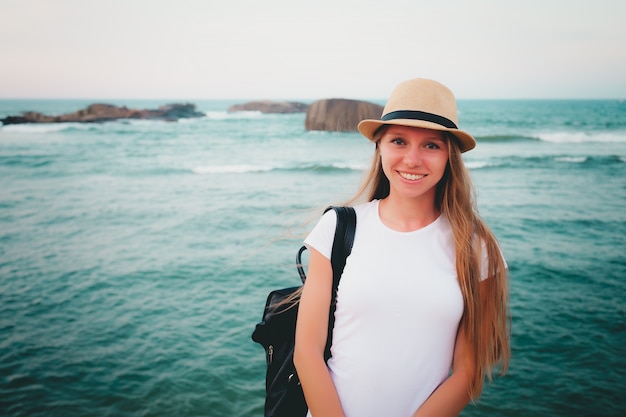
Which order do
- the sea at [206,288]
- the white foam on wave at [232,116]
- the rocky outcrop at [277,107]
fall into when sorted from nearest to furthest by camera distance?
the sea at [206,288]
the white foam on wave at [232,116]
the rocky outcrop at [277,107]

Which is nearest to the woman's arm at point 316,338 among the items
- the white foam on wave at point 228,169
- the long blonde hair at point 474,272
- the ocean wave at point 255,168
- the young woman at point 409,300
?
the young woman at point 409,300

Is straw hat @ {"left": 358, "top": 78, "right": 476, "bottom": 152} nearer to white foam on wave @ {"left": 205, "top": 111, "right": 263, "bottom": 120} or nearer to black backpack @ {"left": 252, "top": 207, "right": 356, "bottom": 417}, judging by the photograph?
black backpack @ {"left": 252, "top": 207, "right": 356, "bottom": 417}

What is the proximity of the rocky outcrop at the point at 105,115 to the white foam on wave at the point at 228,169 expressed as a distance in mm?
39355

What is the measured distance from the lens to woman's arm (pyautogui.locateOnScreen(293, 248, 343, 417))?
179 centimetres

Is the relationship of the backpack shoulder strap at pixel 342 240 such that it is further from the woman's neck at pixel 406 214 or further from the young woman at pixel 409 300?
the woman's neck at pixel 406 214

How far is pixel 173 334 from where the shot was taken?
6.70 metres

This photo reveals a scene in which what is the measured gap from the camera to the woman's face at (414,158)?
1.77 meters

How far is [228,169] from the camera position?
74.7 feet

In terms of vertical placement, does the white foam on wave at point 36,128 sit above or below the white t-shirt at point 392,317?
above

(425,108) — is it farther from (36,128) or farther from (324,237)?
(36,128)

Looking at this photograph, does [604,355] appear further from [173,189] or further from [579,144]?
[579,144]

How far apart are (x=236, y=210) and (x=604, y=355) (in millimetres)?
10747

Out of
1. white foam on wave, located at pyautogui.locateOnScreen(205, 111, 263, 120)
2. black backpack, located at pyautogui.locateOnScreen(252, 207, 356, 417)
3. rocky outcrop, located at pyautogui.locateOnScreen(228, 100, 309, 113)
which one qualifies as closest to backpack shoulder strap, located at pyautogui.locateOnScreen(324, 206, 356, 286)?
black backpack, located at pyautogui.locateOnScreen(252, 207, 356, 417)

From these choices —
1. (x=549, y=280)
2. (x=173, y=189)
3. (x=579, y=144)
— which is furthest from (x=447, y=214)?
(x=579, y=144)
